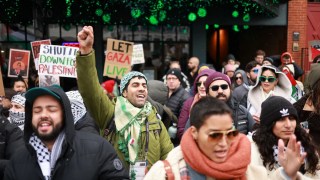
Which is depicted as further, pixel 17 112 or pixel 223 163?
pixel 17 112

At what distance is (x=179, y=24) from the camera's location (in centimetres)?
1448

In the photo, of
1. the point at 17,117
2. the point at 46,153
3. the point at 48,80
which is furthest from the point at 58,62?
the point at 46,153

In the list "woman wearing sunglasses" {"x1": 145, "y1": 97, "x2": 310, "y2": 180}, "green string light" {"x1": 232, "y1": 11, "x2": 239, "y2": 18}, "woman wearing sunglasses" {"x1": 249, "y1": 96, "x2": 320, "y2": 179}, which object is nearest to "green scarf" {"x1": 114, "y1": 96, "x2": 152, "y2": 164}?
"woman wearing sunglasses" {"x1": 249, "y1": 96, "x2": 320, "y2": 179}

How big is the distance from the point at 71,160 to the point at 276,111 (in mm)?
1658

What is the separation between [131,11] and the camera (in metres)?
13.2

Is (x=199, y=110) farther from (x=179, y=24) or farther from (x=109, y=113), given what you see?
(x=179, y=24)

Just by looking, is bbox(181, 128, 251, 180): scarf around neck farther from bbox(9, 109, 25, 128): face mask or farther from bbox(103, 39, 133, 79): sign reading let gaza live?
bbox(103, 39, 133, 79): sign reading let gaza live

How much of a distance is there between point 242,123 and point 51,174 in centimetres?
260

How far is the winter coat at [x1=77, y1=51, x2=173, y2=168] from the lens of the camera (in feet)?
11.8

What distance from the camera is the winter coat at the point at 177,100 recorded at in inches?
269

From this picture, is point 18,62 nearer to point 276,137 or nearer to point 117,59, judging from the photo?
point 117,59

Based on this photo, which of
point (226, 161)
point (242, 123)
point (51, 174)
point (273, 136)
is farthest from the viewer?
point (242, 123)

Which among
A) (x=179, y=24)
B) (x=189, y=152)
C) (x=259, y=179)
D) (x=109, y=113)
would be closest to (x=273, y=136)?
(x=259, y=179)

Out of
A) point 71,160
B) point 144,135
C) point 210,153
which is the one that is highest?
point 210,153
